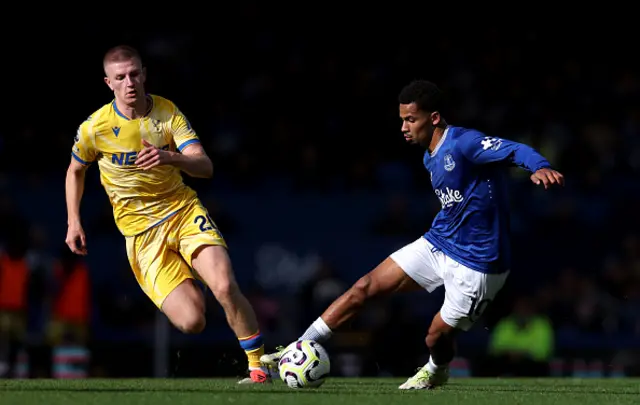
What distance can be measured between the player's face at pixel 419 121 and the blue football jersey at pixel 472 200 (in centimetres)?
11

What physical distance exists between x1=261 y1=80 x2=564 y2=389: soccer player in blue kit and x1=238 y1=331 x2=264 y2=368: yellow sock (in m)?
0.09

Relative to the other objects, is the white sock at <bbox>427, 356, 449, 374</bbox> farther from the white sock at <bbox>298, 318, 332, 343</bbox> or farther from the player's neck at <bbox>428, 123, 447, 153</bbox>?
the player's neck at <bbox>428, 123, 447, 153</bbox>

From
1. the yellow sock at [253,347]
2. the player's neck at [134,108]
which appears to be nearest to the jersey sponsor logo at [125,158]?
the player's neck at [134,108]

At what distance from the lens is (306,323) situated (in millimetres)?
14648

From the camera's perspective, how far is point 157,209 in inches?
344

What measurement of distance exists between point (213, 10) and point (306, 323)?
7.38 m

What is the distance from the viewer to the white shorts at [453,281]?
27.3 feet

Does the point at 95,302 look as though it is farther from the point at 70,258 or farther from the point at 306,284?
the point at 306,284

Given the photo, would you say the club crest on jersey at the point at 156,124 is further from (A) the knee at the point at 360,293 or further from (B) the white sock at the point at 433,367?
(B) the white sock at the point at 433,367

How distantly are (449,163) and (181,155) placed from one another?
1.83 meters

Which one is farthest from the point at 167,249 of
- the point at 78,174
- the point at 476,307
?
the point at 476,307

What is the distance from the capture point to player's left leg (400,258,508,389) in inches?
328

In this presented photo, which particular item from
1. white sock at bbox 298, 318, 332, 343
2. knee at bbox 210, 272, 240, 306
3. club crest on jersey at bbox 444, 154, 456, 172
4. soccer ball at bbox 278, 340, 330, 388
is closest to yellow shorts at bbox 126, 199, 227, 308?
knee at bbox 210, 272, 240, 306

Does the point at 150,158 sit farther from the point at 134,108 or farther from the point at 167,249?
the point at 167,249
